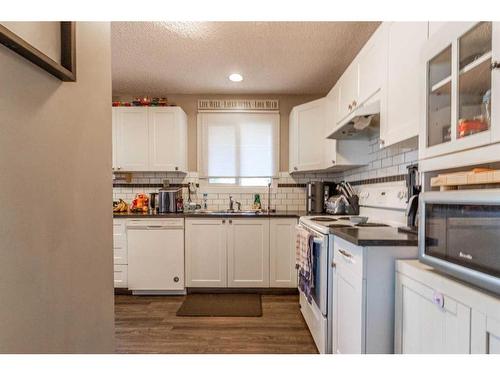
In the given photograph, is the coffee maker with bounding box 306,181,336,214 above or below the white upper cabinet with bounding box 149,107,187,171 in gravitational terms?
below

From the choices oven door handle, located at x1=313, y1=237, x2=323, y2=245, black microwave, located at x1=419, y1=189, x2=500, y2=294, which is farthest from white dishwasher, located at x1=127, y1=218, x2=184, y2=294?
black microwave, located at x1=419, y1=189, x2=500, y2=294

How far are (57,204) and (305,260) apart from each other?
1.73 meters

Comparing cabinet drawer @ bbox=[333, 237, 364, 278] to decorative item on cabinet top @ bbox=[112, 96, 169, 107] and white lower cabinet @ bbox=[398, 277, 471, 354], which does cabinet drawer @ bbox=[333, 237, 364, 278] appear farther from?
decorative item on cabinet top @ bbox=[112, 96, 169, 107]

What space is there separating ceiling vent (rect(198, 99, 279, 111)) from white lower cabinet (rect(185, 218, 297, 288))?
1460mm

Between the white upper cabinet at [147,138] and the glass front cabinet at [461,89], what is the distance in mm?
2714

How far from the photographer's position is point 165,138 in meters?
3.32

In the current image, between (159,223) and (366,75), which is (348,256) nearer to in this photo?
(366,75)

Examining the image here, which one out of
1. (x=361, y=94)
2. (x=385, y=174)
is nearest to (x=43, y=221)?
(x=361, y=94)

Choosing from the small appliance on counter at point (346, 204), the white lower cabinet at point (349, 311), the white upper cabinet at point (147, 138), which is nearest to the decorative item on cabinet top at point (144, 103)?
the white upper cabinet at point (147, 138)

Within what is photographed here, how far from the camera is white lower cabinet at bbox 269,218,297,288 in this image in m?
3.07

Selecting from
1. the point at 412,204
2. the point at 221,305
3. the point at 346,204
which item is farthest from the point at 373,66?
the point at 221,305

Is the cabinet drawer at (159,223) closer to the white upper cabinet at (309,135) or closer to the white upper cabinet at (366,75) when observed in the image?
the white upper cabinet at (309,135)

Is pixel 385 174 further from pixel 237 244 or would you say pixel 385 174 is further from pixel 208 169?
pixel 208 169

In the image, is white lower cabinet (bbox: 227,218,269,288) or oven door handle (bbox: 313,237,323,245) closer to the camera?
oven door handle (bbox: 313,237,323,245)
